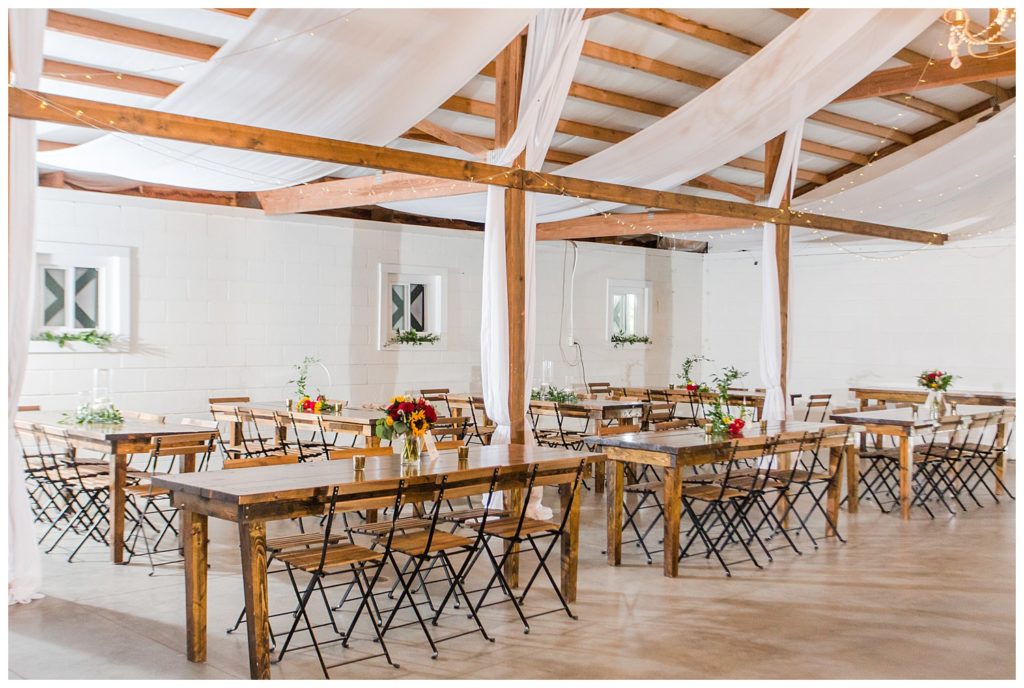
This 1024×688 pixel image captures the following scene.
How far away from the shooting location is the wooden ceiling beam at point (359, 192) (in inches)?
321

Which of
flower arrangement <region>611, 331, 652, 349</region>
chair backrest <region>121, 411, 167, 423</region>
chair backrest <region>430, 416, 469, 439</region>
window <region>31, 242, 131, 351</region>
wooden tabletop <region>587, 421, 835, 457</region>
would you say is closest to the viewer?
wooden tabletop <region>587, 421, 835, 457</region>

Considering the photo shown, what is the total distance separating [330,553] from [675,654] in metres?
1.51

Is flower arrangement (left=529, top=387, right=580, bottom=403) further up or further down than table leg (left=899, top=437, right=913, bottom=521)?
further up

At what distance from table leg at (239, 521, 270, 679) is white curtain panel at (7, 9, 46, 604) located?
1.65m

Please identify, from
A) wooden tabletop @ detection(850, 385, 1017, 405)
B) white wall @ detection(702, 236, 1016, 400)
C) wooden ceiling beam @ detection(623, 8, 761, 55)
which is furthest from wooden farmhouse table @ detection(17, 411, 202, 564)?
wooden tabletop @ detection(850, 385, 1017, 405)

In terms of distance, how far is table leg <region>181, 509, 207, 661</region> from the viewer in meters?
4.11

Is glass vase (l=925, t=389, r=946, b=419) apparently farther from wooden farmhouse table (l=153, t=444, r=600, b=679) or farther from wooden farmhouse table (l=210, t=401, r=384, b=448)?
wooden farmhouse table (l=153, t=444, r=600, b=679)

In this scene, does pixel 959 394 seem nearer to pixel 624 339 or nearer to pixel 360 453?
pixel 624 339

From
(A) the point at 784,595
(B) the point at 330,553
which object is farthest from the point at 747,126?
(B) the point at 330,553

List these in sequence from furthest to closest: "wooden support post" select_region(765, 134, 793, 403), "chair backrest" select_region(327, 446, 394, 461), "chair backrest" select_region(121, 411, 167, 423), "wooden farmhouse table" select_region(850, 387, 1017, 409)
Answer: "wooden farmhouse table" select_region(850, 387, 1017, 409), "wooden support post" select_region(765, 134, 793, 403), "chair backrest" select_region(121, 411, 167, 423), "chair backrest" select_region(327, 446, 394, 461)

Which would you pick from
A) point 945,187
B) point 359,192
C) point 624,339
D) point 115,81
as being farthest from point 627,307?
point 115,81

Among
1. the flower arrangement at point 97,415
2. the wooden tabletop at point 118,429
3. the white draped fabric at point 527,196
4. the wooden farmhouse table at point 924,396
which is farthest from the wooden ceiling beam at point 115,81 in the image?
the wooden farmhouse table at point 924,396

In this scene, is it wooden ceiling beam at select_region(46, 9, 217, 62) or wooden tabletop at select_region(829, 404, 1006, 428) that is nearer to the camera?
wooden ceiling beam at select_region(46, 9, 217, 62)

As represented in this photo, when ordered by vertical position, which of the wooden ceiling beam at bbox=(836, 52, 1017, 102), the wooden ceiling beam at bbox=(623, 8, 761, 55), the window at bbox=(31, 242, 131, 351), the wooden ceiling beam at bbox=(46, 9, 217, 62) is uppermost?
the wooden ceiling beam at bbox=(623, 8, 761, 55)
